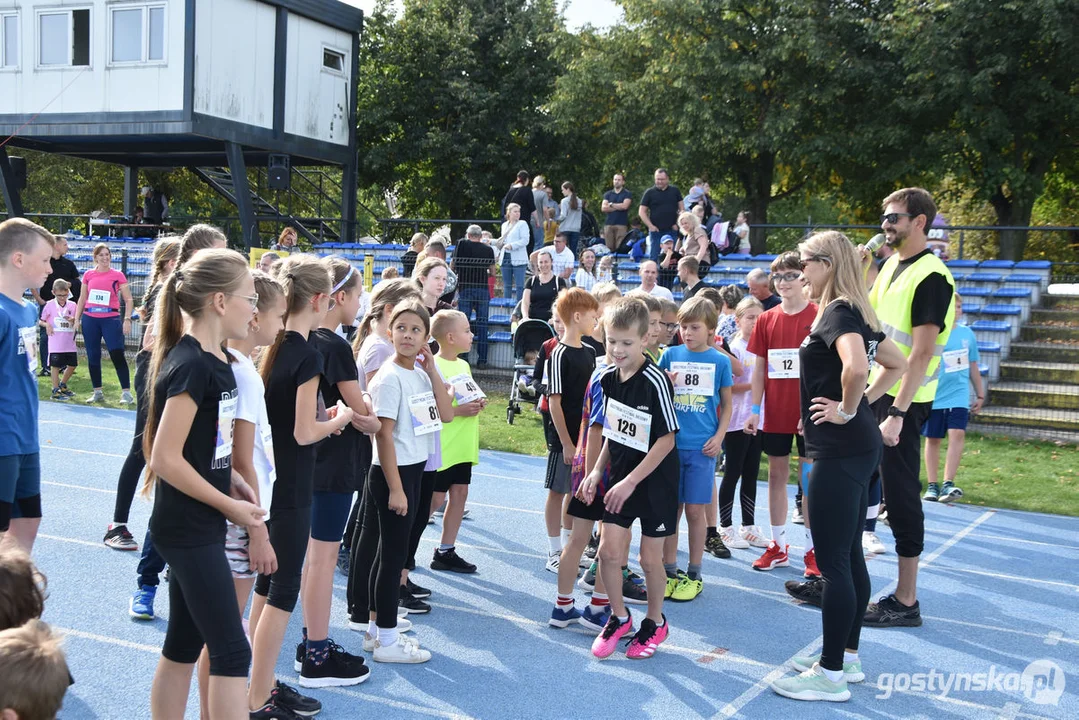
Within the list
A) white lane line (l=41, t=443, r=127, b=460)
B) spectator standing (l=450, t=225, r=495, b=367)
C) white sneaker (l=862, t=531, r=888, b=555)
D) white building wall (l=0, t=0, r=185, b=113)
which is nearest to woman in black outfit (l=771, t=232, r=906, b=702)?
white sneaker (l=862, t=531, r=888, b=555)

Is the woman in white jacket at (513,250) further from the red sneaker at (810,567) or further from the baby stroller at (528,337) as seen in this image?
the red sneaker at (810,567)

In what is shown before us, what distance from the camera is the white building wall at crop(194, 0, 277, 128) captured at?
2052cm

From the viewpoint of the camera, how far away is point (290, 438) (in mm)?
4055

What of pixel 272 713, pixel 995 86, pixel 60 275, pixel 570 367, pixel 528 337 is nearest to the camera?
pixel 272 713

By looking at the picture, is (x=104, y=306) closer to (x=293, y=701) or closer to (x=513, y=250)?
(x=513, y=250)

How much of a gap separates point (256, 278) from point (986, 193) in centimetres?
2137

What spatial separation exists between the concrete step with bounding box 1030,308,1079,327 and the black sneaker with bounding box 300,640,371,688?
14025mm

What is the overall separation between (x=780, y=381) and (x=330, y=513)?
3427 mm

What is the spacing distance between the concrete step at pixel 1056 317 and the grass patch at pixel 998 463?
3.80m

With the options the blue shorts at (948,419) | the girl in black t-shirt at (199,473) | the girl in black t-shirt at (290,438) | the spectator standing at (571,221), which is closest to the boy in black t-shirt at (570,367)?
the girl in black t-shirt at (290,438)

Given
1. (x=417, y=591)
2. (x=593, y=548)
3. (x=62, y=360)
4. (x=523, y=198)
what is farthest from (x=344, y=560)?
(x=523, y=198)

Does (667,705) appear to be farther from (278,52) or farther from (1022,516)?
(278,52)

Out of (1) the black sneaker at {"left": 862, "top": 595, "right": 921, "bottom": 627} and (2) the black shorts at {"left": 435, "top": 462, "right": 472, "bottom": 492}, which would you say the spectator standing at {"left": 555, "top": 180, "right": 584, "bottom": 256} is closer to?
(2) the black shorts at {"left": 435, "top": 462, "right": 472, "bottom": 492}

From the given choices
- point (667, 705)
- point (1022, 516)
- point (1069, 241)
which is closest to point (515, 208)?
point (1022, 516)
